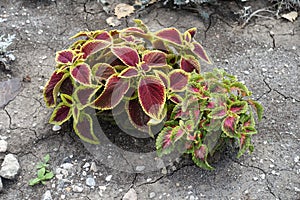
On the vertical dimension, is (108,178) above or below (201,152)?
below

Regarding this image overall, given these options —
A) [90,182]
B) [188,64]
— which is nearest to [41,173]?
[90,182]

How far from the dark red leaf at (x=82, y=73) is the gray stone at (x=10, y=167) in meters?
0.57

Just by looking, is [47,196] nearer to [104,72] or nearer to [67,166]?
[67,166]

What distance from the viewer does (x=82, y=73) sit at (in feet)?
8.32

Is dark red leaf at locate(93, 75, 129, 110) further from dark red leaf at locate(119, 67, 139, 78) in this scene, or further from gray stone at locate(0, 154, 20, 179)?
gray stone at locate(0, 154, 20, 179)

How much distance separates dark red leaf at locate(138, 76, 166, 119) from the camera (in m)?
2.47

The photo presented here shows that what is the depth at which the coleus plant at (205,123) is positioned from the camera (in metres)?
2.45

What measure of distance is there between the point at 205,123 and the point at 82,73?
66 centimetres

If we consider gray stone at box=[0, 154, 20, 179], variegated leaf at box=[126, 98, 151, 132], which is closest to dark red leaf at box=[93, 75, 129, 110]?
variegated leaf at box=[126, 98, 151, 132]

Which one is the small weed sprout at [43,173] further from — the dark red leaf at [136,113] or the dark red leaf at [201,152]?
the dark red leaf at [201,152]

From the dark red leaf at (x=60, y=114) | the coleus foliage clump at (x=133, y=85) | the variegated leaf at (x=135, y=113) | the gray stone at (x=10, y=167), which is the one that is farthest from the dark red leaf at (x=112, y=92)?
the gray stone at (x=10, y=167)

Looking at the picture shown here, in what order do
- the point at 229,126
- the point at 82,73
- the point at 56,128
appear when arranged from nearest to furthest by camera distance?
1. the point at 229,126
2. the point at 82,73
3. the point at 56,128

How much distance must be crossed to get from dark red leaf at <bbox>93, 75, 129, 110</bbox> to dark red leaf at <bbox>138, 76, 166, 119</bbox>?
0.28ft

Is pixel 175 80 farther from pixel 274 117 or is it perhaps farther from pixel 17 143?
pixel 17 143
